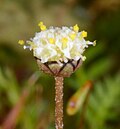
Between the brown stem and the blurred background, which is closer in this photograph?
the brown stem

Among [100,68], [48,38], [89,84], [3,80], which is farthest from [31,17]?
[48,38]

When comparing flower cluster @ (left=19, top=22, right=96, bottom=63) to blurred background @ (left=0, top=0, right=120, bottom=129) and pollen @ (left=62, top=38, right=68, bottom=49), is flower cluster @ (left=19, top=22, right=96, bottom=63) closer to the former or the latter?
pollen @ (left=62, top=38, right=68, bottom=49)

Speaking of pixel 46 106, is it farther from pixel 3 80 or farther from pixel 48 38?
pixel 48 38

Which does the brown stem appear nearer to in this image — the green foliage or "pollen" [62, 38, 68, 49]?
"pollen" [62, 38, 68, 49]

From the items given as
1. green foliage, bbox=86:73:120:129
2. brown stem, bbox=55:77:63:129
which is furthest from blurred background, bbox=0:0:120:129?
brown stem, bbox=55:77:63:129

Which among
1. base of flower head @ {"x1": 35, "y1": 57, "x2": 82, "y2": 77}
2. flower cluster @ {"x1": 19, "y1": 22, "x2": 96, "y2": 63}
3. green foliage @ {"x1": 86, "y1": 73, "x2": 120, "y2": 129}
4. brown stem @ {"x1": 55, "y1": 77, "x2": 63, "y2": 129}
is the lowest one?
brown stem @ {"x1": 55, "y1": 77, "x2": 63, "y2": 129}

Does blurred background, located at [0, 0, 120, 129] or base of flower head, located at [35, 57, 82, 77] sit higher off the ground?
blurred background, located at [0, 0, 120, 129]

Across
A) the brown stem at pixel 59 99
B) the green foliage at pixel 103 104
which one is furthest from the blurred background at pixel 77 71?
the brown stem at pixel 59 99
